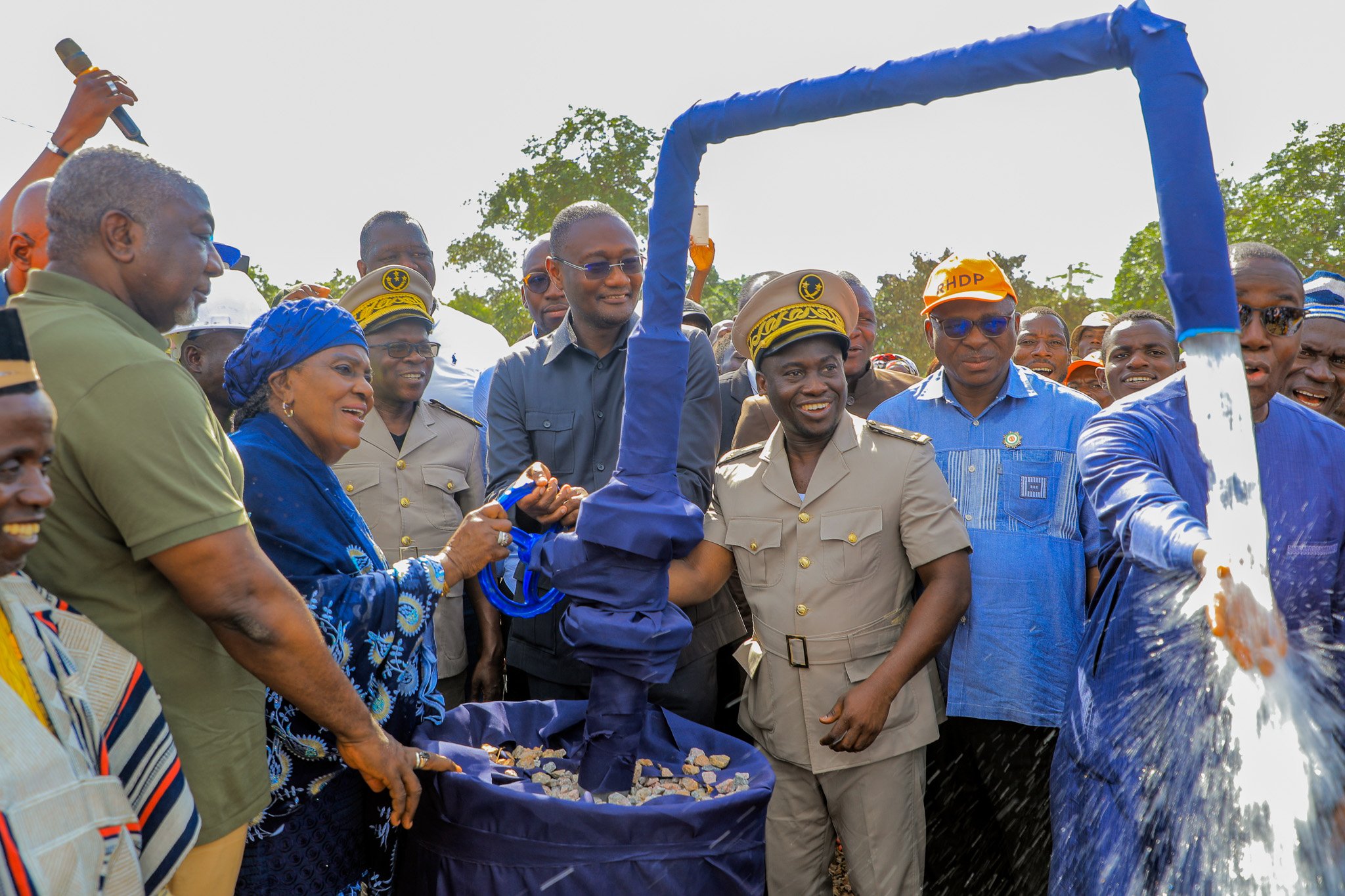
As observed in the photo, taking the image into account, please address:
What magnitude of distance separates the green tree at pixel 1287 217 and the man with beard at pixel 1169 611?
15129 mm

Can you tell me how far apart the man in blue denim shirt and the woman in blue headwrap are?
144cm

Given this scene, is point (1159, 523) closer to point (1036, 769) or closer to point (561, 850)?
point (561, 850)

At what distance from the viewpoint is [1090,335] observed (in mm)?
7441

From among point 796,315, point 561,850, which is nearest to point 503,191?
point 796,315

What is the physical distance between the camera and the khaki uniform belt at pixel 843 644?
296 centimetres

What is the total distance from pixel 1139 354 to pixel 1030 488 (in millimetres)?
1810

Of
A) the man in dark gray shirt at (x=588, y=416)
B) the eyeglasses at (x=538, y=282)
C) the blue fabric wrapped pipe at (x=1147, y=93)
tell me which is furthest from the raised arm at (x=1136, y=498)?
the eyeglasses at (x=538, y=282)

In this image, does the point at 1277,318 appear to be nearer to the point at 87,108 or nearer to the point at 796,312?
the point at 796,312

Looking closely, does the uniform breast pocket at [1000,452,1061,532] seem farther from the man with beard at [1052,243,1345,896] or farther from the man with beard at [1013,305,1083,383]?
the man with beard at [1013,305,1083,383]

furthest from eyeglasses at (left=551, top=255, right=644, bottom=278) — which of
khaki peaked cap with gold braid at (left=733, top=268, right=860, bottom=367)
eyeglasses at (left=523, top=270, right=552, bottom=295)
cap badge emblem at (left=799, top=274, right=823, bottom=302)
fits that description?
eyeglasses at (left=523, top=270, right=552, bottom=295)

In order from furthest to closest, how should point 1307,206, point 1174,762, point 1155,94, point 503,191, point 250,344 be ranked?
point 1307,206 < point 503,191 < point 250,344 < point 1174,762 < point 1155,94

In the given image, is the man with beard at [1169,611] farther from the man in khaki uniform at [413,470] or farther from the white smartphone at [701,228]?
the white smartphone at [701,228]

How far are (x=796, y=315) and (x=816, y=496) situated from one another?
55 cm

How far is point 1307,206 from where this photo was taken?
17703mm
